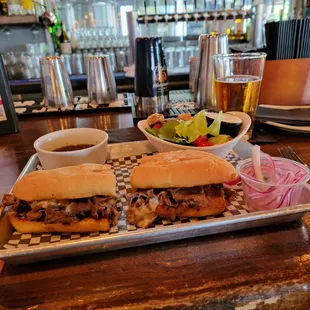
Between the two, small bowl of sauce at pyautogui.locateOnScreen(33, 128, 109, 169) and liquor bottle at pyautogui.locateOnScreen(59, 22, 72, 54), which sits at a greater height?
liquor bottle at pyautogui.locateOnScreen(59, 22, 72, 54)

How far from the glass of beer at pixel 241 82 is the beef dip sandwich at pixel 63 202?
802 mm

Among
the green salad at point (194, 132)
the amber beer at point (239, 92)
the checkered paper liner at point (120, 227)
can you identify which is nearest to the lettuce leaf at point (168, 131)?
the green salad at point (194, 132)

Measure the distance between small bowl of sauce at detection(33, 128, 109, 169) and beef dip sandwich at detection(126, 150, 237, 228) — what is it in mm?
284

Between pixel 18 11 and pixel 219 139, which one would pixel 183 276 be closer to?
pixel 219 139

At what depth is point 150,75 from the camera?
5.77 feet

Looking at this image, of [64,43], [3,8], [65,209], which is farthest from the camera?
[64,43]

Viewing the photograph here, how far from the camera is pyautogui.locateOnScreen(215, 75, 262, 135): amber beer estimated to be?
4.54 ft

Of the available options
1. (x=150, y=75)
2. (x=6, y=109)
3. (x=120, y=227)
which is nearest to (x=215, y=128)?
(x=120, y=227)

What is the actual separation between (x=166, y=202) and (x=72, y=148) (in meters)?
0.56

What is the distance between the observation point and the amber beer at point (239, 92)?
4.54 ft

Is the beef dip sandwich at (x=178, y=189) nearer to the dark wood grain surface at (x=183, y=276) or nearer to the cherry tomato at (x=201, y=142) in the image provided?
the dark wood grain surface at (x=183, y=276)

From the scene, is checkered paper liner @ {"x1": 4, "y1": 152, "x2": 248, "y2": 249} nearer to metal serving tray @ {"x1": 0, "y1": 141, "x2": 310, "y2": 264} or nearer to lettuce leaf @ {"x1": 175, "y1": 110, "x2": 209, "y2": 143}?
metal serving tray @ {"x1": 0, "y1": 141, "x2": 310, "y2": 264}

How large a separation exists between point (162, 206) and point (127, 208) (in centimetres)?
13

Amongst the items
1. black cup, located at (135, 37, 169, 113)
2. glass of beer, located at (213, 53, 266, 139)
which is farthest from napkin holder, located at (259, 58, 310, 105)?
black cup, located at (135, 37, 169, 113)
